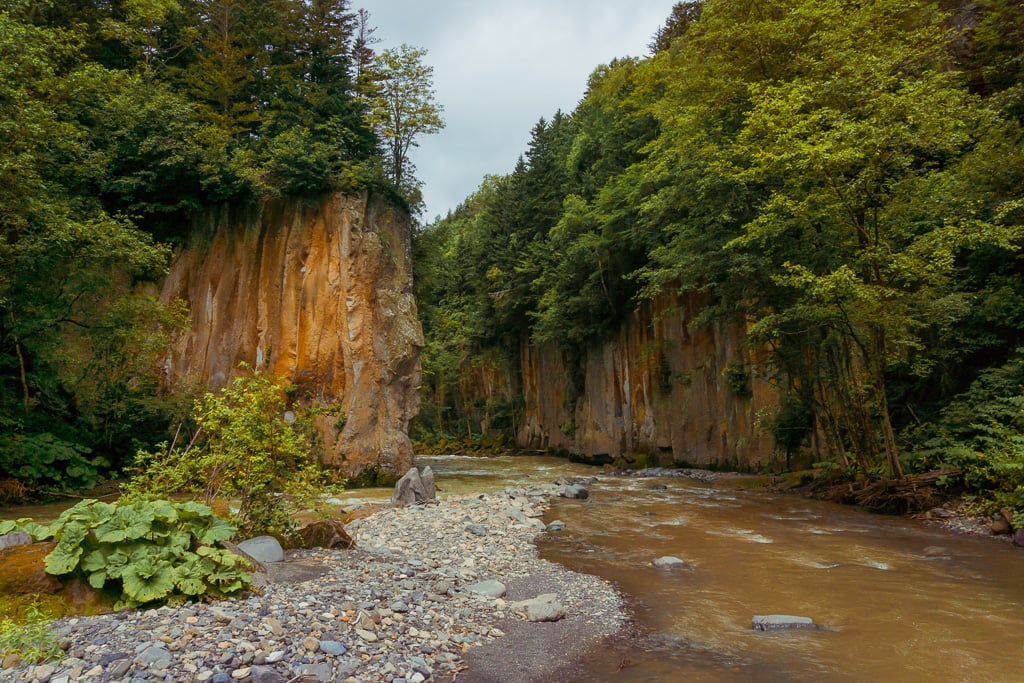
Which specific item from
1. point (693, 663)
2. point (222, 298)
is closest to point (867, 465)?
point (693, 663)

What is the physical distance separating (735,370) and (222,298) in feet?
57.1

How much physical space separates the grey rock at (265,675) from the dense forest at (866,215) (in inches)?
421

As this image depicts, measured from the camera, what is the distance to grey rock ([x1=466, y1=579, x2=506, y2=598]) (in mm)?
6002

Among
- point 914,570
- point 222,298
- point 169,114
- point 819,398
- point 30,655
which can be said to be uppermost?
point 169,114

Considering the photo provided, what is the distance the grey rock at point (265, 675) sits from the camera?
3.61 m

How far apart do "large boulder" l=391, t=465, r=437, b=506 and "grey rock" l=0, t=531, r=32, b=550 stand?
25.9 ft

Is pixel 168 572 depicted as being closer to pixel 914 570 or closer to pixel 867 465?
pixel 914 570

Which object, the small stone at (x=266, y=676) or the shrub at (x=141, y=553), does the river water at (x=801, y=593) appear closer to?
the small stone at (x=266, y=676)

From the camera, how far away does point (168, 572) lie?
4.47 metres

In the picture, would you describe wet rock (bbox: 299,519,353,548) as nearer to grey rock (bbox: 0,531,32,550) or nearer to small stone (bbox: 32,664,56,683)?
grey rock (bbox: 0,531,32,550)

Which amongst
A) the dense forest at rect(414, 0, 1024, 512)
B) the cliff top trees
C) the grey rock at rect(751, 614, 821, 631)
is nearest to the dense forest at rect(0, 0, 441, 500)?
the cliff top trees

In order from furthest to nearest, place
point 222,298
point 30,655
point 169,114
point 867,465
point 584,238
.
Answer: point 584,238
point 222,298
point 169,114
point 867,465
point 30,655

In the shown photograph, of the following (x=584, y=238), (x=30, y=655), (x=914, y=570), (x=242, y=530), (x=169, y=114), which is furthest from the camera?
(x=584, y=238)

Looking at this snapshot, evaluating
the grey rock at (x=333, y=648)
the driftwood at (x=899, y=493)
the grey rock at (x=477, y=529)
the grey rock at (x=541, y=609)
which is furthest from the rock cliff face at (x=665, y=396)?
the grey rock at (x=333, y=648)
